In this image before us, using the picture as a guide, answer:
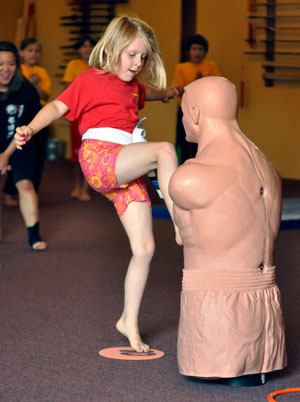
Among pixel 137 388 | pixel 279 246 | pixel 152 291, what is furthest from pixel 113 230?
pixel 137 388

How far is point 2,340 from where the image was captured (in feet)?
14.8

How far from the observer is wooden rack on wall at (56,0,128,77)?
480 inches

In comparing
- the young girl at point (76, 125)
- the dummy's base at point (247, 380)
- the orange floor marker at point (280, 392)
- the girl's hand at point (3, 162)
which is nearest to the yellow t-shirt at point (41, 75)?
the young girl at point (76, 125)

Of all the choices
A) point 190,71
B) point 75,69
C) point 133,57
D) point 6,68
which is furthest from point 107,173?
point 75,69

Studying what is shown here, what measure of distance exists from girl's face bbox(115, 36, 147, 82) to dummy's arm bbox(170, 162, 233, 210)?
29.7 inches

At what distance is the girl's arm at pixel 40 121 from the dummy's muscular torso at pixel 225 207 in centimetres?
72

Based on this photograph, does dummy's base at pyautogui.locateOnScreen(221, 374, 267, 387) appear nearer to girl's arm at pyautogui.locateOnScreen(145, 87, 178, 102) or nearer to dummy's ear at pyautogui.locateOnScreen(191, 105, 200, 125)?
dummy's ear at pyautogui.locateOnScreen(191, 105, 200, 125)

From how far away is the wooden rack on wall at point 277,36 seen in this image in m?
9.90

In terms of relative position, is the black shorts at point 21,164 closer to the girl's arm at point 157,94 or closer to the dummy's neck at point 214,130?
the girl's arm at point 157,94

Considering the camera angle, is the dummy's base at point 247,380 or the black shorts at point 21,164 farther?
the black shorts at point 21,164

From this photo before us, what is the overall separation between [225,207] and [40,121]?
36.9 inches

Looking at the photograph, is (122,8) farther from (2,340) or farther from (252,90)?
(2,340)

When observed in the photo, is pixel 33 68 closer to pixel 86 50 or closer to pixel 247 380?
pixel 86 50

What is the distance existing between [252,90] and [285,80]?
467 millimetres
